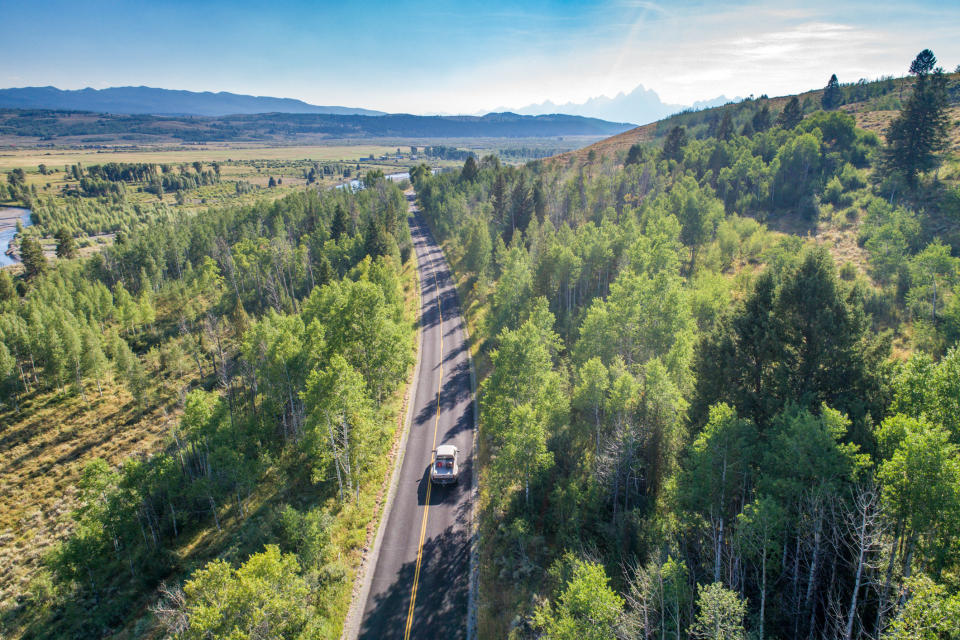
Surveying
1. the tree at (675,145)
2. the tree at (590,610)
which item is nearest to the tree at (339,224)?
the tree at (675,145)

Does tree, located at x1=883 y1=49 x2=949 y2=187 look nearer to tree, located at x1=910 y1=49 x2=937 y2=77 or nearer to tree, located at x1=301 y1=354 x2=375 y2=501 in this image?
tree, located at x1=910 y1=49 x2=937 y2=77

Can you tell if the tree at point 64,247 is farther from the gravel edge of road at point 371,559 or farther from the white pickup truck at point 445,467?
the white pickup truck at point 445,467

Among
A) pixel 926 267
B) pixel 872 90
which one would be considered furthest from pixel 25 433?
pixel 872 90

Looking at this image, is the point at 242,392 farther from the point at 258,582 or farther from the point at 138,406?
the point at 258,582

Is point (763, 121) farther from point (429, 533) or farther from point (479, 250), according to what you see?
point (429, 533)

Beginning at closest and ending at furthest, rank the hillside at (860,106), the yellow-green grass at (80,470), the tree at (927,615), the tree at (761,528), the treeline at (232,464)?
the tree at (927,615) < the tree at (761,528) < the treeline at (232,464) < the yellow-green grass at (80,470) < the hillside at (860,106)

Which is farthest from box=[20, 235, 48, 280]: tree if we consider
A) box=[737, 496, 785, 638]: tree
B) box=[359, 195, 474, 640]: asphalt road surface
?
box=[737, 496, 785, 638]: tree
